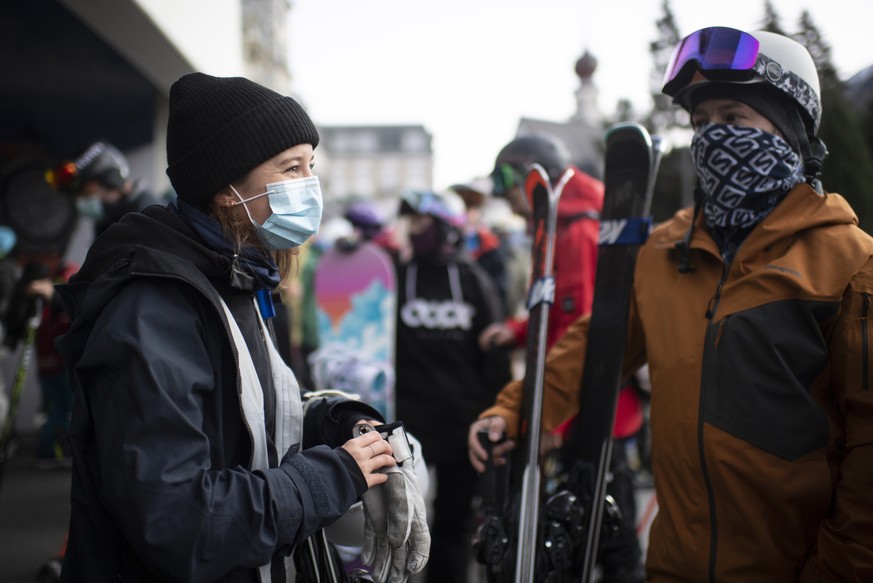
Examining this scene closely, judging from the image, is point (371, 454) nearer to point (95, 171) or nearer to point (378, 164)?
point (95, 171)

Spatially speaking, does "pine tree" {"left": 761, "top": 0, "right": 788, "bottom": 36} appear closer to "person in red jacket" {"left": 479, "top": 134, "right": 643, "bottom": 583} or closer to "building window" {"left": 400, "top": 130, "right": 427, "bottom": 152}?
"person in red jacket" {"left": 479, "top": 134, "right": 643, "bottom": 583}

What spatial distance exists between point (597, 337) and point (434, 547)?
1.79 m

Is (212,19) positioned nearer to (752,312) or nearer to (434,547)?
(434,547)

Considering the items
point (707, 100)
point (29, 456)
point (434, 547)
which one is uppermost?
point (707, 100)

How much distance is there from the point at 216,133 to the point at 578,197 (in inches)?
82.2

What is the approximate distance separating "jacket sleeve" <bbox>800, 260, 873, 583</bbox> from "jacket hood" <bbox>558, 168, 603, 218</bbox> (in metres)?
1.69

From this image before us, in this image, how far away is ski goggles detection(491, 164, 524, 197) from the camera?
3.89 metres

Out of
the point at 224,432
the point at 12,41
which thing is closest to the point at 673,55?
the point at 224,432

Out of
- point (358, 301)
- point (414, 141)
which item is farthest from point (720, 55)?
point (414, 141)

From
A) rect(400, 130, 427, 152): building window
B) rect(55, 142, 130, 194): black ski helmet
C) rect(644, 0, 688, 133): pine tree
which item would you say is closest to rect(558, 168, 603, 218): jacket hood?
rect(55, 142, 130, 194): black ski helmet

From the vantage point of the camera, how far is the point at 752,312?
1.71 meters

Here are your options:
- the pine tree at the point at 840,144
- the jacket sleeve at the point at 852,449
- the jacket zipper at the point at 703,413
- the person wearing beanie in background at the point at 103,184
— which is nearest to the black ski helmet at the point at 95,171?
the person wearing beanie in background at the point at 103,184

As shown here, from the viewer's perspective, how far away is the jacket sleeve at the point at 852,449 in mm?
1523

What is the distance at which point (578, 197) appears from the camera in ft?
10.7
